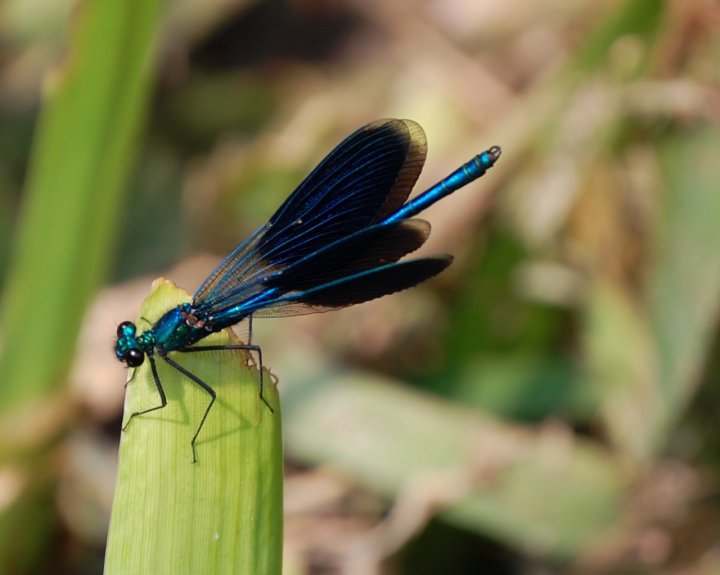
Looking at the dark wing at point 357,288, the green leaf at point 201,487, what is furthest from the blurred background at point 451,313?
the green leaf at point 201,487

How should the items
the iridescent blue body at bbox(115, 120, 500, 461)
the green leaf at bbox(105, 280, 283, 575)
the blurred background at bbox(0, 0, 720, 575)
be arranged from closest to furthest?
the green leaf at bbox(105, 280, 283, 575) → the iridescent blue body at bbox(115, 120, 500, 461) → the blurred background at bbox(0, 0, 720, 575)

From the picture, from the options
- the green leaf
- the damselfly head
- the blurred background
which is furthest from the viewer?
the blurred background

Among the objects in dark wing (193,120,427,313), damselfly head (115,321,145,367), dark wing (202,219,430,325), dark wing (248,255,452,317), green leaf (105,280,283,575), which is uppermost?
dark wing (193,120,427,313)

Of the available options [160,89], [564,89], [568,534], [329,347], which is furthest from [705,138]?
[160,89]

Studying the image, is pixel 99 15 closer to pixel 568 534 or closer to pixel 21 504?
pixel 21 504

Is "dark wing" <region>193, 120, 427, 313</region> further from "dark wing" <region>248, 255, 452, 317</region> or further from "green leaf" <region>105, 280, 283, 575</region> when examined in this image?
"green leaf" <region>105, 280, 283, 575</region>

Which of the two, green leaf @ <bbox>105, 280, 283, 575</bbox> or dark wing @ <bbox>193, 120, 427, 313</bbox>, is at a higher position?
dark wing @ <bbox>193, 120, 427, 313</bbox>

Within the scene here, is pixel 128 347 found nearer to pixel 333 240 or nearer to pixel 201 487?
pixel 333 240

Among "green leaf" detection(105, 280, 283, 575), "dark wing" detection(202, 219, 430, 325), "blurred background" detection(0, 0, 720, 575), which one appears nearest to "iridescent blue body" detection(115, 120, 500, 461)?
"dark wing" detection(202, 219, 430, 325)
